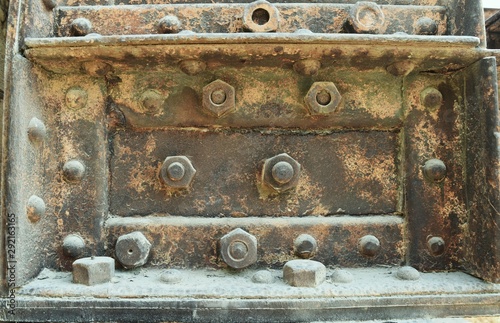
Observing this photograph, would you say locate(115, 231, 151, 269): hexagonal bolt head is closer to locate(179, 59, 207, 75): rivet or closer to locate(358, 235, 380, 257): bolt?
locate(179, 59, 207, 75): rivet

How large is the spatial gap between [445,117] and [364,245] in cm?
69

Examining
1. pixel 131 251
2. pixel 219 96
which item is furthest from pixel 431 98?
pixel 131 251

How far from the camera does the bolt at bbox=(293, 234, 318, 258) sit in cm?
170

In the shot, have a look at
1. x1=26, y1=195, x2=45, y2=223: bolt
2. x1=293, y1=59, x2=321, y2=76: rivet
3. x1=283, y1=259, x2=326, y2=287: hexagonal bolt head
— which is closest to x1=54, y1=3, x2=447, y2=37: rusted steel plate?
x1=293, y1=59, x2=321, y2=76: rivet

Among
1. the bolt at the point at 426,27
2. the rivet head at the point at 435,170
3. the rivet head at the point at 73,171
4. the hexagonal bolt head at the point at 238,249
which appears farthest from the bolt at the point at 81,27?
the rivet head at the point at 435,170

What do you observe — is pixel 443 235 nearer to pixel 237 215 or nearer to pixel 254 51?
pixel 237 215

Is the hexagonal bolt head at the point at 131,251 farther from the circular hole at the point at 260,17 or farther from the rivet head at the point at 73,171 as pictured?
the circular hole at the point at 260,17

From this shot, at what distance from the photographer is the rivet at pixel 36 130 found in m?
1.63

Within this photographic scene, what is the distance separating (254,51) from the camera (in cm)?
159

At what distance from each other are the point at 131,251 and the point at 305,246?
2.45 ft

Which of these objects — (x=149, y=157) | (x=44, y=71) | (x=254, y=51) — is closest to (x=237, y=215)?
(x=149, y=157)

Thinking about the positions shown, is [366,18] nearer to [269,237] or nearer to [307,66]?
[307,66]

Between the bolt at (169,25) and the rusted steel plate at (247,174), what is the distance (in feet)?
1.44

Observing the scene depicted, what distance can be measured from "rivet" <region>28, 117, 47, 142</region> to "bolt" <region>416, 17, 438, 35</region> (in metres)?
1.73
